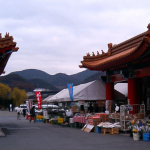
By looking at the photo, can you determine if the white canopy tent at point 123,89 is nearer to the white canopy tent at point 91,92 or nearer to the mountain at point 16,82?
the white canopy tent at point 91,92

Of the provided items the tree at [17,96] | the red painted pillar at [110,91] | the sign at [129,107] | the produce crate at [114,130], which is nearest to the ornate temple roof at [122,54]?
the red painted pillar at [110,91]

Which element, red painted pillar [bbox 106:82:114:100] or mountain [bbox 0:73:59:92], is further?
mountain [bbox 0:73:59:92]

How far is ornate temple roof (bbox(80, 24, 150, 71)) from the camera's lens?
16.6 metres

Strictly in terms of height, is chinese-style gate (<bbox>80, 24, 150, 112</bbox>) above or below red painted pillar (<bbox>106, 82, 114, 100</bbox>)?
above

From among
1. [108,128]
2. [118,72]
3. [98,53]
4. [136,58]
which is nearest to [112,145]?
[108,128]

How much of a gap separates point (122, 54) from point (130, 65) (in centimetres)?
87

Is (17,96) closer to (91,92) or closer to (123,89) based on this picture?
(123,89)

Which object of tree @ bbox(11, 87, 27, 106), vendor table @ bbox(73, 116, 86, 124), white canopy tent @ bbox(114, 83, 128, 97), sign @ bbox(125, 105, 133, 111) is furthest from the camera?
tree @ bbox(11, 87, 27, 106)

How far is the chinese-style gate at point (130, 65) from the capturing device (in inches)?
700

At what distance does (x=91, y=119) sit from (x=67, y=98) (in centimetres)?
526

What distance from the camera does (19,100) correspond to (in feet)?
299

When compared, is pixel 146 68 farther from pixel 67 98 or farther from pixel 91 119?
pixel 67 98

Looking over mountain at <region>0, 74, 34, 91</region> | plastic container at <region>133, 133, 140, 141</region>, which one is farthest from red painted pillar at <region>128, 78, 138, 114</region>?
mountain at <region>0, 74, 34, 91</region>

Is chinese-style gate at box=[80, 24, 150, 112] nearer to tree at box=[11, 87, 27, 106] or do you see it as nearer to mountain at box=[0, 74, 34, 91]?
tree at box=[11, 87, 27, 106]
